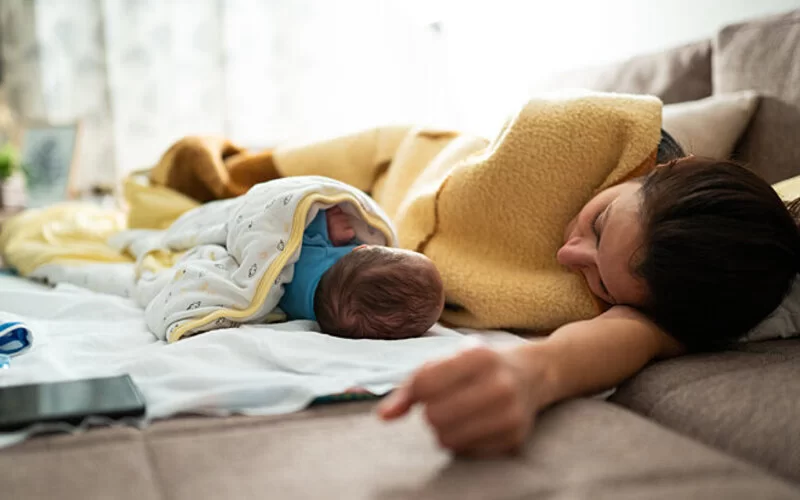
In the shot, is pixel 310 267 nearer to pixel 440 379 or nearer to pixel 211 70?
pixel 440 379

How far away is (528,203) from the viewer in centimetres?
120

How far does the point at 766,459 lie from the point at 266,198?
79cm

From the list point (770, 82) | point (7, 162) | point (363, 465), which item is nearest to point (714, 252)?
point (363, 465)

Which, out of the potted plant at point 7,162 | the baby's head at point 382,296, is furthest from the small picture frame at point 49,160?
the baby's head at point 382,296

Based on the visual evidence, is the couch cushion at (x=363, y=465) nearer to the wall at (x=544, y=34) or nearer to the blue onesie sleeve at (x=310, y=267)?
the blue onesie sleeve at (x=310, y=267)

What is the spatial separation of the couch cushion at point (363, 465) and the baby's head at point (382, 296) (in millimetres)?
320

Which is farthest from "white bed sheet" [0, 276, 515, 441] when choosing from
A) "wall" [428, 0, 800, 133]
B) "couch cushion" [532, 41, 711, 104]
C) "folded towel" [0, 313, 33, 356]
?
"wall" [428, 0, 800, 133]

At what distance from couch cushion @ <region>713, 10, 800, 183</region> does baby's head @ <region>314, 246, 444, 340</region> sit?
0.75 metres

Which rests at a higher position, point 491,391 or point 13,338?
point 491,391

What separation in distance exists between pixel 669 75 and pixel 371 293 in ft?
3.36

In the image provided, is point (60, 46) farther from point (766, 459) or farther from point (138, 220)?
point (766, 459)

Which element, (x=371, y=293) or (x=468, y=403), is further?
(x=371, y=293)

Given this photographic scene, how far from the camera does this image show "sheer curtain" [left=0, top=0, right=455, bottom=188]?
10.7ft

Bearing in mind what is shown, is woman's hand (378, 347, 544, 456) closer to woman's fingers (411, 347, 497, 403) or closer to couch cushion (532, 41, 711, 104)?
woman's fingers (411, 347, 497, 403)
